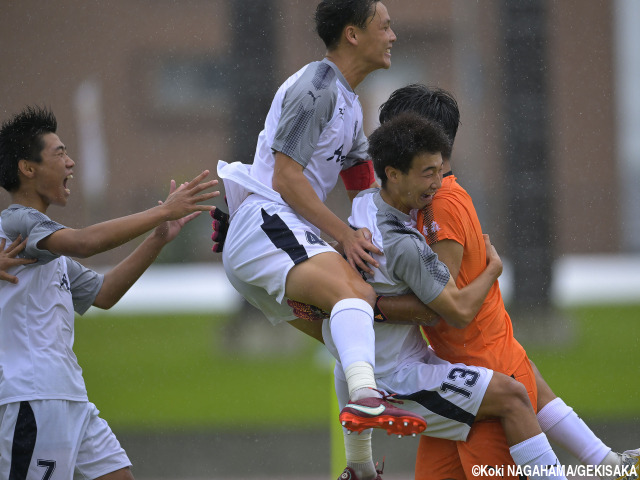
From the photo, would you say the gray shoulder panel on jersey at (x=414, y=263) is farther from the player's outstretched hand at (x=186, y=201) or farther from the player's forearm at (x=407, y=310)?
the player's outstretched hand at (x=186, y=201)

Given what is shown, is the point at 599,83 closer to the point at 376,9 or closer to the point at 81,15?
the point at 81,15

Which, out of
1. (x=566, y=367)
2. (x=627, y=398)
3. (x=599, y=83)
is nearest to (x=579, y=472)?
(x=627, y=398)

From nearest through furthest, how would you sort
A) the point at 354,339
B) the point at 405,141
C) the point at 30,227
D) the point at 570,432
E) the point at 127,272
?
the point at 354,339 < the point at 405,141 < the point at 570,432 < the point at 30,227 < the point at 127,272

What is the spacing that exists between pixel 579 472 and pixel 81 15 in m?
5.95

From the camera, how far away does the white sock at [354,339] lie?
272 centimetres

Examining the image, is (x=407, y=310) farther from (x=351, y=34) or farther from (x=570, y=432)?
(x=351, y=34)

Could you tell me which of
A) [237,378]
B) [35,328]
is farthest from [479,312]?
[237,378]

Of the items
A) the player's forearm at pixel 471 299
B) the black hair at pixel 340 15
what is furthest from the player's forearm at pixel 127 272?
the player's forearm at pixel 471 299

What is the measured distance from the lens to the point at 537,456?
2.81 metres

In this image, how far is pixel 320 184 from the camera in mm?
3246

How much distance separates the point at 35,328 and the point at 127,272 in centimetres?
51

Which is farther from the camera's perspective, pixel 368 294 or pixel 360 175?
pixel 360 175

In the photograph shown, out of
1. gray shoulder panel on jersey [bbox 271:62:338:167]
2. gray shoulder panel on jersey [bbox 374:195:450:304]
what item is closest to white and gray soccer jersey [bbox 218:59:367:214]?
gray shoulder panel on jersey [bbox 271:62:338:167]

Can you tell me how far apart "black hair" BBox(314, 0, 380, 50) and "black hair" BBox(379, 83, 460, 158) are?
314 mm
